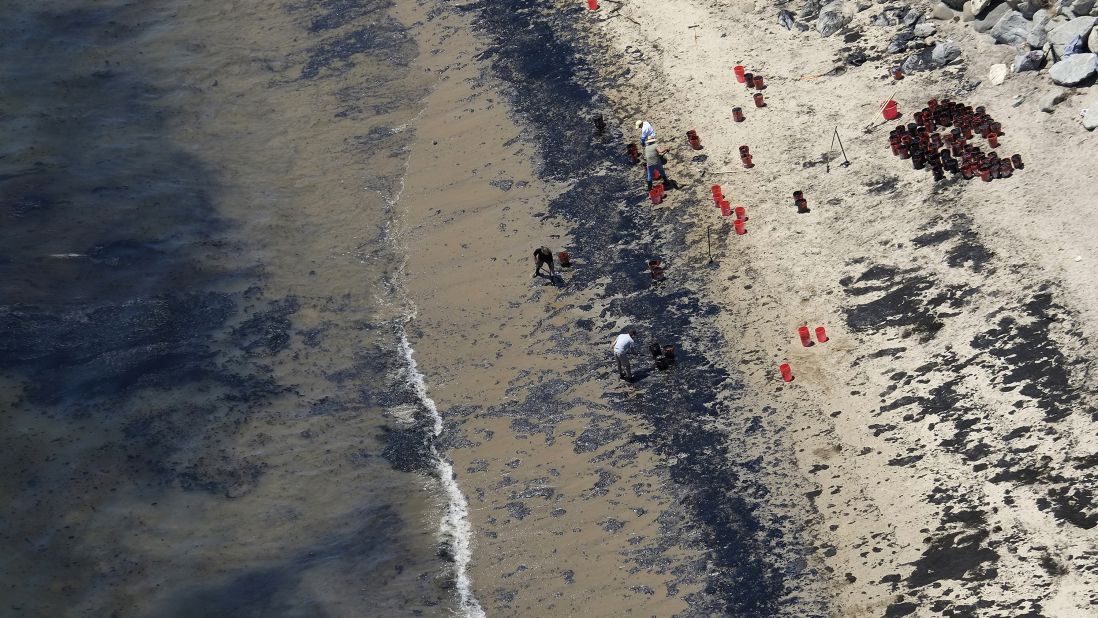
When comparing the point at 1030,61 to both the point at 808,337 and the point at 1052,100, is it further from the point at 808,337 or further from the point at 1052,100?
the point at 808,337

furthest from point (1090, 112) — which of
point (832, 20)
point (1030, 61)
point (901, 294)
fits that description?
point (832, 20)

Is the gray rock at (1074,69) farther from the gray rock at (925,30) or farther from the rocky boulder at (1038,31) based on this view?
the gray rock at (925,30)

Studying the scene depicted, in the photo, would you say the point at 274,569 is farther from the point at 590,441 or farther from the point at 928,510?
the point at 928,510

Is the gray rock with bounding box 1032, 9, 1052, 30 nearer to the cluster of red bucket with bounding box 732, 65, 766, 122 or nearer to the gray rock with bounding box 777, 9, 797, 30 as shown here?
the gray rock with bounding box 777, 9, 797, 30

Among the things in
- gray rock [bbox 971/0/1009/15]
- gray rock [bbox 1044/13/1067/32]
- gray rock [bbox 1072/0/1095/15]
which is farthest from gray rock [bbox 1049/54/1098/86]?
gray rock [bbox 971/0/1009/15]

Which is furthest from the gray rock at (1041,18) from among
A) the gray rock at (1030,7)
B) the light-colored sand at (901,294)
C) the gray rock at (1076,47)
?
the gray rock at (1076,47)

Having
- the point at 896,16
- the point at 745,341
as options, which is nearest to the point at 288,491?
the point at 745,341

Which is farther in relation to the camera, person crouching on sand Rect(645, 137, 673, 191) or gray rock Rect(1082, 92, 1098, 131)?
person crouching on sand Rect(645, 137, 673, 191)
